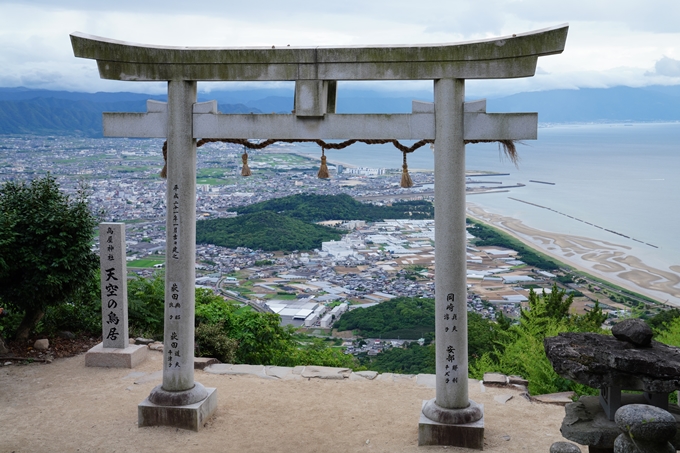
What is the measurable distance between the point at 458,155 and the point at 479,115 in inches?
15.9

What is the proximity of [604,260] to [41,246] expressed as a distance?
19961mm

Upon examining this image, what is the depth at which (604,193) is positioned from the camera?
138ft

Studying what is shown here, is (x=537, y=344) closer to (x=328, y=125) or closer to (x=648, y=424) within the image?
(x=328, y=125)

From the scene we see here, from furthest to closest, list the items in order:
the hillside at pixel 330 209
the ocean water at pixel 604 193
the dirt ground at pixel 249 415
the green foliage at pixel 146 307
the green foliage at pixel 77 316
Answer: the ocean water at pixel 604 193 < the hillside at pixel 330 209 < the green foliage at pixel 146 307 < the green foliage at pixel 77 316 < the dirt ground at pixel 249 415

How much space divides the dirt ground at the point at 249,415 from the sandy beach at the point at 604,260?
1368cm

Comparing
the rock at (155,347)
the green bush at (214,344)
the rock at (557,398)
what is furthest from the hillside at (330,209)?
the rock at (557,398)

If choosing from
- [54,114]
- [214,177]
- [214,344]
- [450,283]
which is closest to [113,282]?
[214,344]

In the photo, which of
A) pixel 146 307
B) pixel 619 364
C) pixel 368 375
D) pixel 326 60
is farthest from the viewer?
pixel 146 307

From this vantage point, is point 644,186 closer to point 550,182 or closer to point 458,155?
point 550,182

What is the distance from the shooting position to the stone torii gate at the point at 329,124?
19.4ft

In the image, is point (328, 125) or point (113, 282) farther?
point (113, 282)

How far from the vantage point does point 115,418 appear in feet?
23.1

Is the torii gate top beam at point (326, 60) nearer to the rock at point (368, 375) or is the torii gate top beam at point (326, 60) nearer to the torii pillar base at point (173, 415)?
the torii pillar base at point (173, 415)

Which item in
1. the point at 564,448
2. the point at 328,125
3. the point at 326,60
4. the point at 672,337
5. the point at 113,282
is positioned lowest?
the point at 672,337
